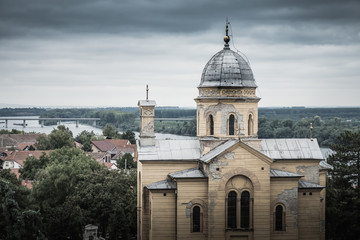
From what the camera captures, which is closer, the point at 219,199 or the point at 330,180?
the point at 219,199

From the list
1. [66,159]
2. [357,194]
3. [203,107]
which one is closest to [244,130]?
[203,107]

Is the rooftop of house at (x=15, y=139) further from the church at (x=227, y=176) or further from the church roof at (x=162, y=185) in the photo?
the church roof at (x=162, y=185)

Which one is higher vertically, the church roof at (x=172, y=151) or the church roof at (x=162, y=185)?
the church roof at (x=172, y=151)

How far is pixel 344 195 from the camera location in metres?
39.0

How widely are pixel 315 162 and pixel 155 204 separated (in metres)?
10.0

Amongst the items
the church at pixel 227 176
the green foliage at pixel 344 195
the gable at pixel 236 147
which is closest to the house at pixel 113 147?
the green foliage at pixel 344 195

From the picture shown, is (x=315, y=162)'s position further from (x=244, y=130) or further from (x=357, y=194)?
(x=357, y=194)

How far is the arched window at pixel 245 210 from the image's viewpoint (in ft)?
101

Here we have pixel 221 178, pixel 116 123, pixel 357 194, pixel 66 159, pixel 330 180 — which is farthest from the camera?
pixel 116 123

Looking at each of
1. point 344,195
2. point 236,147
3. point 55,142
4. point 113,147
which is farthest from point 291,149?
point 113,147

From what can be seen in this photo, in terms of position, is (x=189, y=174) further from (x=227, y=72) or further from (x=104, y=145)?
(x=104, y=145)

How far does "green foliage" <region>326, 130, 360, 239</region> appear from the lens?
123 ft

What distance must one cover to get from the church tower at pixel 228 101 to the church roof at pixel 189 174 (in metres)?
2.41

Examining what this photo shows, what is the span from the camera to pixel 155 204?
31000 millimetres
